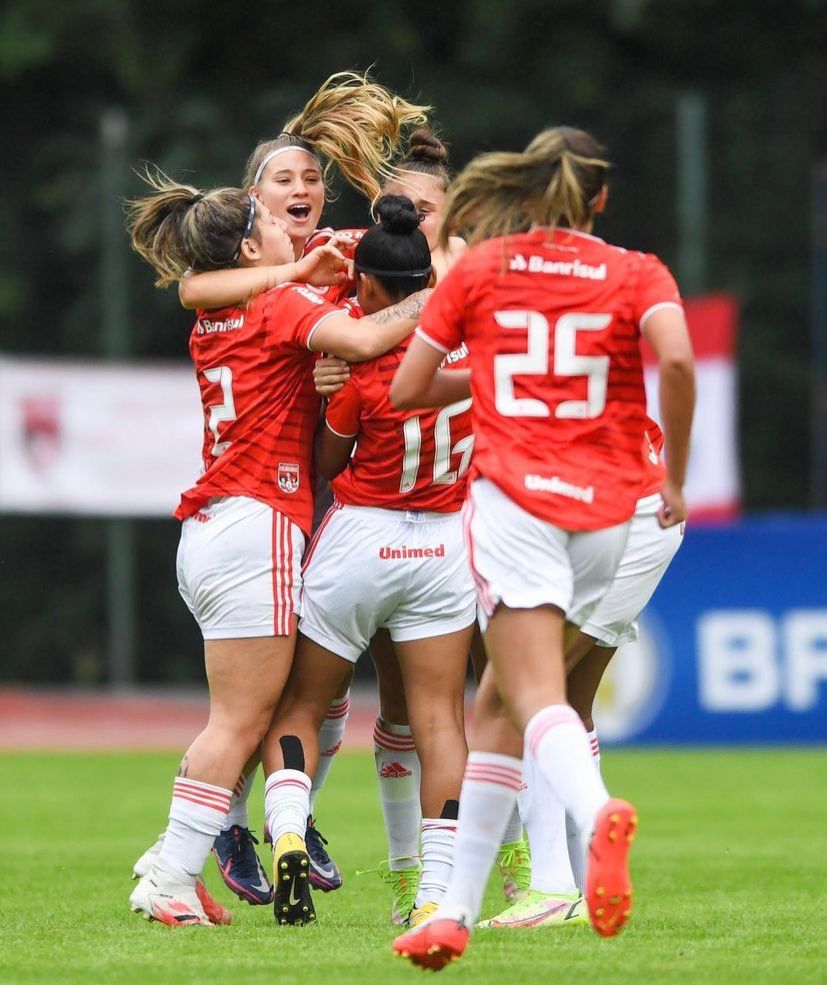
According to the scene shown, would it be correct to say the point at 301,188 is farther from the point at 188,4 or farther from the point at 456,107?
the point at 188,4

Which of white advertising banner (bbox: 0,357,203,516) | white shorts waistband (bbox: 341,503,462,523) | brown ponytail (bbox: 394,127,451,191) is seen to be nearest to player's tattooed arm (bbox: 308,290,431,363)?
white shorts waistband (bbox: 341,503,462,523)

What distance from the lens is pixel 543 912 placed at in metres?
5.86

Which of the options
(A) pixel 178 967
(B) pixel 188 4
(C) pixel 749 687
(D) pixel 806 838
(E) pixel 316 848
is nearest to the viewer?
(A) pixel 178 967

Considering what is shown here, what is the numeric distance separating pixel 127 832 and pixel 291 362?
418 cm

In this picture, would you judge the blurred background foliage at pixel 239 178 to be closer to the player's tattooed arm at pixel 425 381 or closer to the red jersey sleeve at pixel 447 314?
the player's tattooed arm at pixel 425 381

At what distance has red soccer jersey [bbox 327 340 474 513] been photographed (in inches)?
235

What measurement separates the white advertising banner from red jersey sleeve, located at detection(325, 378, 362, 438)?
416 inches

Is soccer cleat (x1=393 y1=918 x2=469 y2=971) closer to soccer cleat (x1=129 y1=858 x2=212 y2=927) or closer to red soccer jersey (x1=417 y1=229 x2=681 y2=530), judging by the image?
red soccer jersey (x1=417 y1=229 x2=681 y2=530)

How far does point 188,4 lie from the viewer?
20.5 metres

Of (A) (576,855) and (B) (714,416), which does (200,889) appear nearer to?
(A) (576,855)

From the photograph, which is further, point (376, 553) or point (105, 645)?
point (105, 645)

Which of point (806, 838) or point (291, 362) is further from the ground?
point (291, 362)

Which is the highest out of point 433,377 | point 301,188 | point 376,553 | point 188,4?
point 188,4

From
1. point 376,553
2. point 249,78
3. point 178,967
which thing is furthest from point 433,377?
point 249,78
